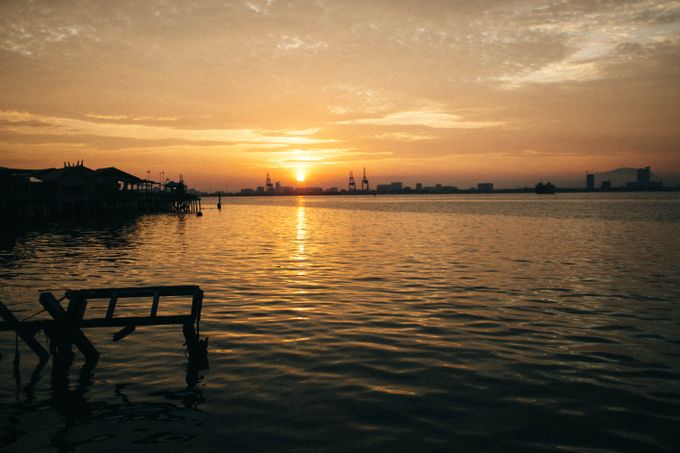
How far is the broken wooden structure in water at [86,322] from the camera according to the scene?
33.9 feet

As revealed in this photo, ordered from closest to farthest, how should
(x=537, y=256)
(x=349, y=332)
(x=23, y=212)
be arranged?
(x=349, y=332)
(x=537, y=256)
(x=23, y=212)

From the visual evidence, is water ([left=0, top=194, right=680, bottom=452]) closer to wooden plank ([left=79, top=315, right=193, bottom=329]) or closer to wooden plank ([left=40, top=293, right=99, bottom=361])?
wooden plank ([left=40, top=293, right=99, bottom=361])

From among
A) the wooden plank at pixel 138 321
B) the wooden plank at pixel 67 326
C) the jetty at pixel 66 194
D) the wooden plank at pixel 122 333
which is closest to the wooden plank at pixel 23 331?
the wooden plank at pixel 67 326

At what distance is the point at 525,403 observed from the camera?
27.9ft

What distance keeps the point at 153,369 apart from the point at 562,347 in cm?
943

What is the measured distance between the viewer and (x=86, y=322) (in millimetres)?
10586

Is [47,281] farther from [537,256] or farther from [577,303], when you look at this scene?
[537,256]

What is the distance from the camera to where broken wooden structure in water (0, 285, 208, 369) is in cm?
1032

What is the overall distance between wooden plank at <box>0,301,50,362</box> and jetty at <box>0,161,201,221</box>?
55.6 meters

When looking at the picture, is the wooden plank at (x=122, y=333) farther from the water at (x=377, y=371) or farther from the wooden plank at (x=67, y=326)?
the wooden plank at (x=67, y=326)

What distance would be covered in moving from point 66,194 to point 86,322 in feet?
231

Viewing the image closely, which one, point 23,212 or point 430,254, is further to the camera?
point 23,212

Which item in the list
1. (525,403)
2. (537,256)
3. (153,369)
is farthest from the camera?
(537,256)

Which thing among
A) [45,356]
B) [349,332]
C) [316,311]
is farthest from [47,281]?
[349,332]
